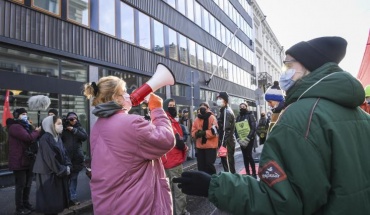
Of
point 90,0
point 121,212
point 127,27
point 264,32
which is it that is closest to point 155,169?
point 121,212

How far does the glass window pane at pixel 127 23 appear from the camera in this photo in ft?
47.5

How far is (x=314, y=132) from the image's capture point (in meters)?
1.39

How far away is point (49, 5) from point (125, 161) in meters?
10.1

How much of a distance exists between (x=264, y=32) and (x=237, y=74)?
69.1 ft

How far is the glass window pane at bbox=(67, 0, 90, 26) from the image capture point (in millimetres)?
11656

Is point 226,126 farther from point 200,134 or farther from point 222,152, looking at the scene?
point 200,134

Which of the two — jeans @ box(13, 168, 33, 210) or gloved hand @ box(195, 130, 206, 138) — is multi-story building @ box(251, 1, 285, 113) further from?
jeans @ box(13, 168, 33, 210)

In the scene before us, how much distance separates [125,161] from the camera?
232 centimetres

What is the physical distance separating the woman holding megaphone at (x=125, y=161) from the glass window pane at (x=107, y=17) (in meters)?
11.5

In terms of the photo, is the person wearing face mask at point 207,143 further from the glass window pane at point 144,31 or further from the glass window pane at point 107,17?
the glass window pane at point 144,31

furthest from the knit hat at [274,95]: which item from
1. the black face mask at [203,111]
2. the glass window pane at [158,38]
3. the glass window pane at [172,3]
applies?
the glass window pane at [172,3]

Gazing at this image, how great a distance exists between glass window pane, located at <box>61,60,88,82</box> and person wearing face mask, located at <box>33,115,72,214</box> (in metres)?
6.24

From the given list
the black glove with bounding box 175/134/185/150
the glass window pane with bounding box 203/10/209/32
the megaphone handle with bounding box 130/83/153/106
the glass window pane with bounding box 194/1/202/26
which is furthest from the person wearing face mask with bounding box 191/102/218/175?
the glass window pane with bounding box 203/10/209/32

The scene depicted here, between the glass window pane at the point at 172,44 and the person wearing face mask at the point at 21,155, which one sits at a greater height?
the glass window pane at the point at 172,44
